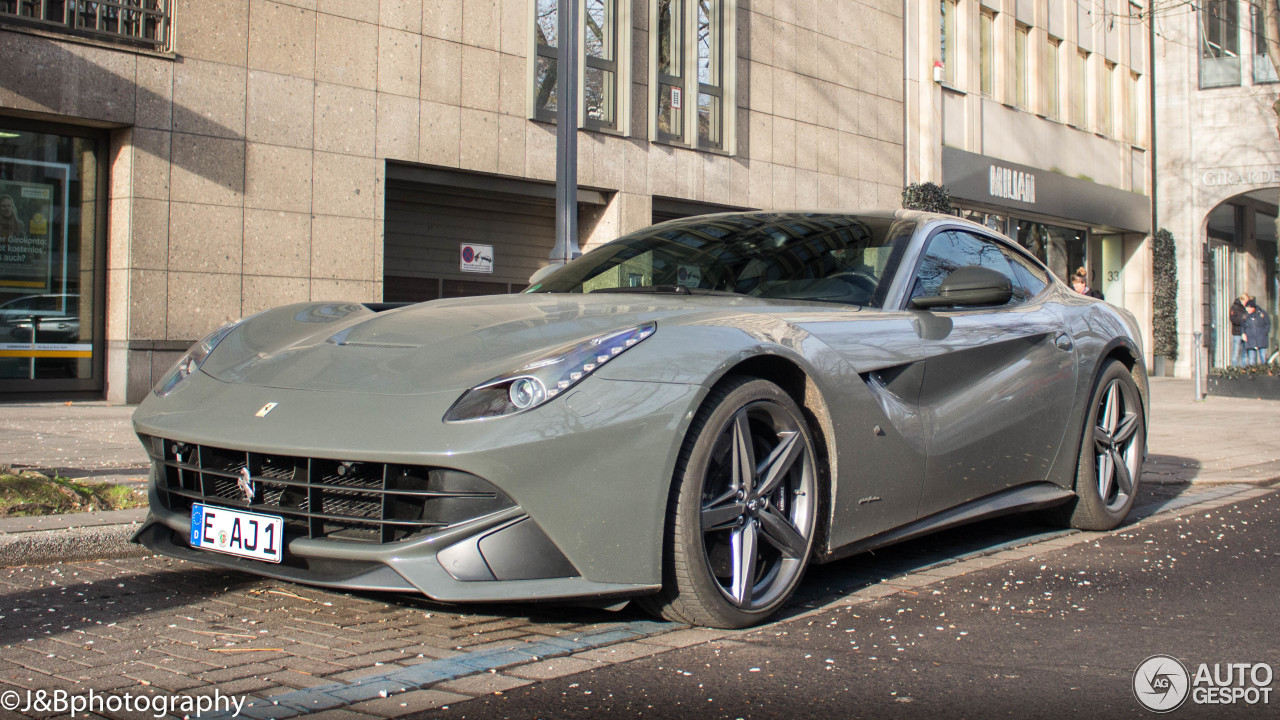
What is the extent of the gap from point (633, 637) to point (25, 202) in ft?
34.2

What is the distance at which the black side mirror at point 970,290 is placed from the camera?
4.23 meters

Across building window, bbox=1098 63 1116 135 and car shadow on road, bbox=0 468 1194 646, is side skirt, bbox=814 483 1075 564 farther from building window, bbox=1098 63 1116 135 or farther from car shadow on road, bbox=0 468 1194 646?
building window, bbox=1098 63 1116 135

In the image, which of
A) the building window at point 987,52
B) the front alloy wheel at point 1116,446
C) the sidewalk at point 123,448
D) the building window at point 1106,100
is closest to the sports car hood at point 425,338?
the sidewalk at point 123,448

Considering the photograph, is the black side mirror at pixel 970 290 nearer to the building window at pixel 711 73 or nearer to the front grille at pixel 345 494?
the front grille at pixel 345 494

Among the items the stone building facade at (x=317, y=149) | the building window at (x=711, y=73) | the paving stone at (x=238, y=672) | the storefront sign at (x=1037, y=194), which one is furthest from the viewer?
the storefront sign at (x=1037, y=194)

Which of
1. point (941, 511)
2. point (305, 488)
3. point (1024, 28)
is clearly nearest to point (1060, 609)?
point (941, 511)

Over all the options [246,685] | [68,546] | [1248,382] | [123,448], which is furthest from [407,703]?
[1248,382]

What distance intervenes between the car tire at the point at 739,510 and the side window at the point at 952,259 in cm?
113

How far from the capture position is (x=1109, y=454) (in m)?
5.52

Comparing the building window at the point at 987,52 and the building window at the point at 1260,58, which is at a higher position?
the building window at the point at 1260,58

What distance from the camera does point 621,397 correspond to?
10.5ft

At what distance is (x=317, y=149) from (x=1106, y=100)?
819 inches

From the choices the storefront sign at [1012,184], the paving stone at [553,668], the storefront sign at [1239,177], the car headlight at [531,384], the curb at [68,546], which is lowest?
the paving stone at [553,668]

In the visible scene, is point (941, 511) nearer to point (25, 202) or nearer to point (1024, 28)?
point (25, 202)
